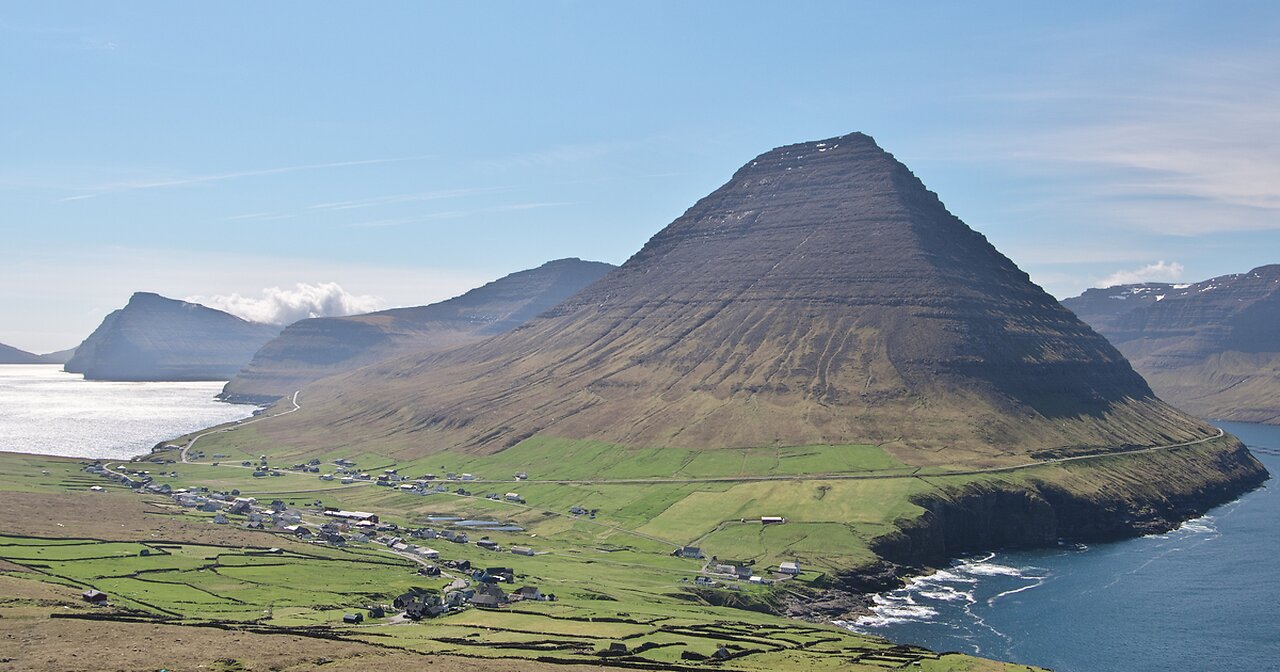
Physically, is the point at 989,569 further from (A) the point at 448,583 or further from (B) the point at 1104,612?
(A) the point at 448,583

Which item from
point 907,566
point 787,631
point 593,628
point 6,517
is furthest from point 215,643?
point 907,566

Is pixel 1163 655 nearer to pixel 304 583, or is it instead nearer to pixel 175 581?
pixel 304 583

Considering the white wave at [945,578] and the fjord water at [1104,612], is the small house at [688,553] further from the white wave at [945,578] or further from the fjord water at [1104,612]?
the white wave at [945,578]

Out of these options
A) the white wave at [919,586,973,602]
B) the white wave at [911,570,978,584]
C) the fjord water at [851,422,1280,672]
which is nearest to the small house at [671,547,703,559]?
the fjord water at [851,422,1280,672]

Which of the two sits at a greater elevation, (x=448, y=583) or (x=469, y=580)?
(x=448, y=583)

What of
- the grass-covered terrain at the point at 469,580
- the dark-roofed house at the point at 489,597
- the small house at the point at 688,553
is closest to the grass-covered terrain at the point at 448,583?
the grass-covered terrain at the point at 469,580

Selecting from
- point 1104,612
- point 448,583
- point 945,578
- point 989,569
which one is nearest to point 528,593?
point 448,583

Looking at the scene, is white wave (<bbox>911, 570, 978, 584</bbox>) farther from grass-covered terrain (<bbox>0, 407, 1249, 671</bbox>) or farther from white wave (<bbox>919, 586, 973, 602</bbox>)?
grass-covered terrain (<bbox>0, 407, 1249, 671</bbox>)

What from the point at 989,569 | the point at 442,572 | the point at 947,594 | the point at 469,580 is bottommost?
the point at 947,594
